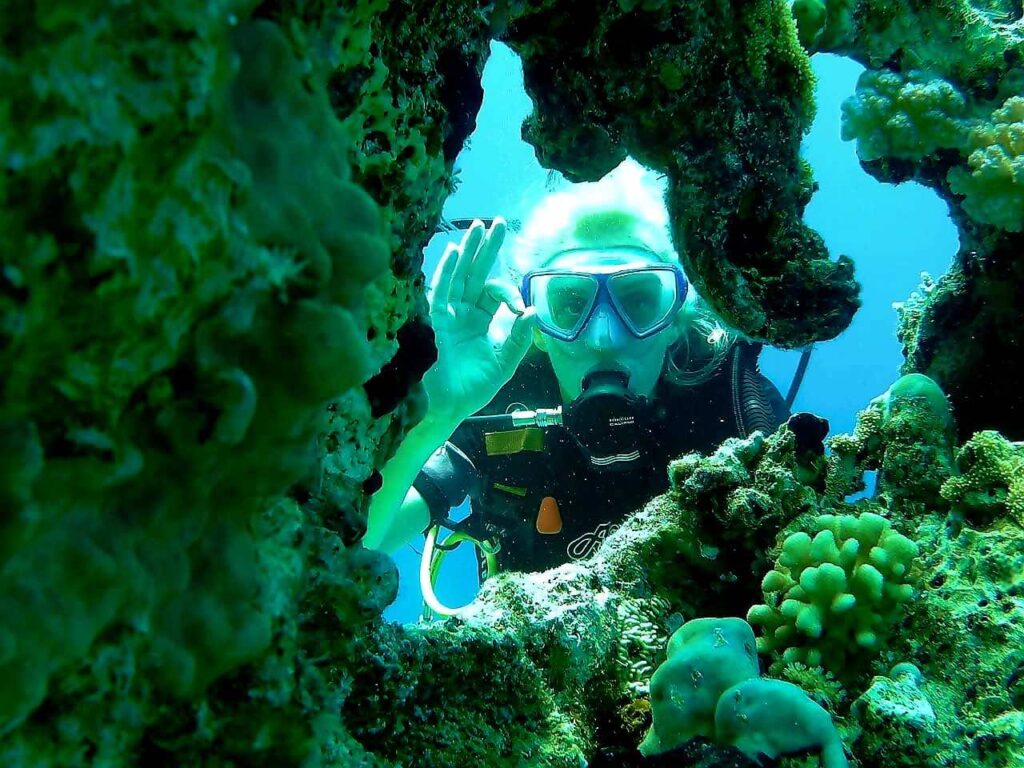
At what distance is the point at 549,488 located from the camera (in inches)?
197

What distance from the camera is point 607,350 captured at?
5.04 metres

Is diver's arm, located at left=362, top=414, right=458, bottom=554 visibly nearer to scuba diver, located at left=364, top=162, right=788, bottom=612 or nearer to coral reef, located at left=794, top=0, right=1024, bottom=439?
scuba diver, located at left=364, top=162, right=788, bottom=612

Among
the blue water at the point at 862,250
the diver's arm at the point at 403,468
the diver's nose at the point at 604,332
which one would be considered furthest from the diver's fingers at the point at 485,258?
the blue water at the point at 862,250

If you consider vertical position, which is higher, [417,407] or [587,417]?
[587,417]

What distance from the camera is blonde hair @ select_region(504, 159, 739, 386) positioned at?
5.51m

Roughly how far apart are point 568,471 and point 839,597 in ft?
9.77

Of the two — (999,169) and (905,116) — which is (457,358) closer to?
(905,116)

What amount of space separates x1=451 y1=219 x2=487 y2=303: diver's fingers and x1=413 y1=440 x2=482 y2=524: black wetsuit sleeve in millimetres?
2062

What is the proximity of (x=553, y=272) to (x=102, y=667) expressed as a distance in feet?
15.9

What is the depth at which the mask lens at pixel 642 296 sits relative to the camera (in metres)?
5.31

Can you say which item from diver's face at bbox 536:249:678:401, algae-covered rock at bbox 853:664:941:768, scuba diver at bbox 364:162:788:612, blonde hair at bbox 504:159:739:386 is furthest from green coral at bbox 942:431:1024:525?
blonde hair at bbox 504:159:739:386

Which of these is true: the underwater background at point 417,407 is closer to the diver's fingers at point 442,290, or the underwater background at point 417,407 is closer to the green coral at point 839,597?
the green coral at point 839,597

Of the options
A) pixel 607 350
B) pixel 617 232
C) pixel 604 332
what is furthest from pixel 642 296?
pixel 617 232

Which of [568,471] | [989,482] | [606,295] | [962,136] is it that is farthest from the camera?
[606,295]
